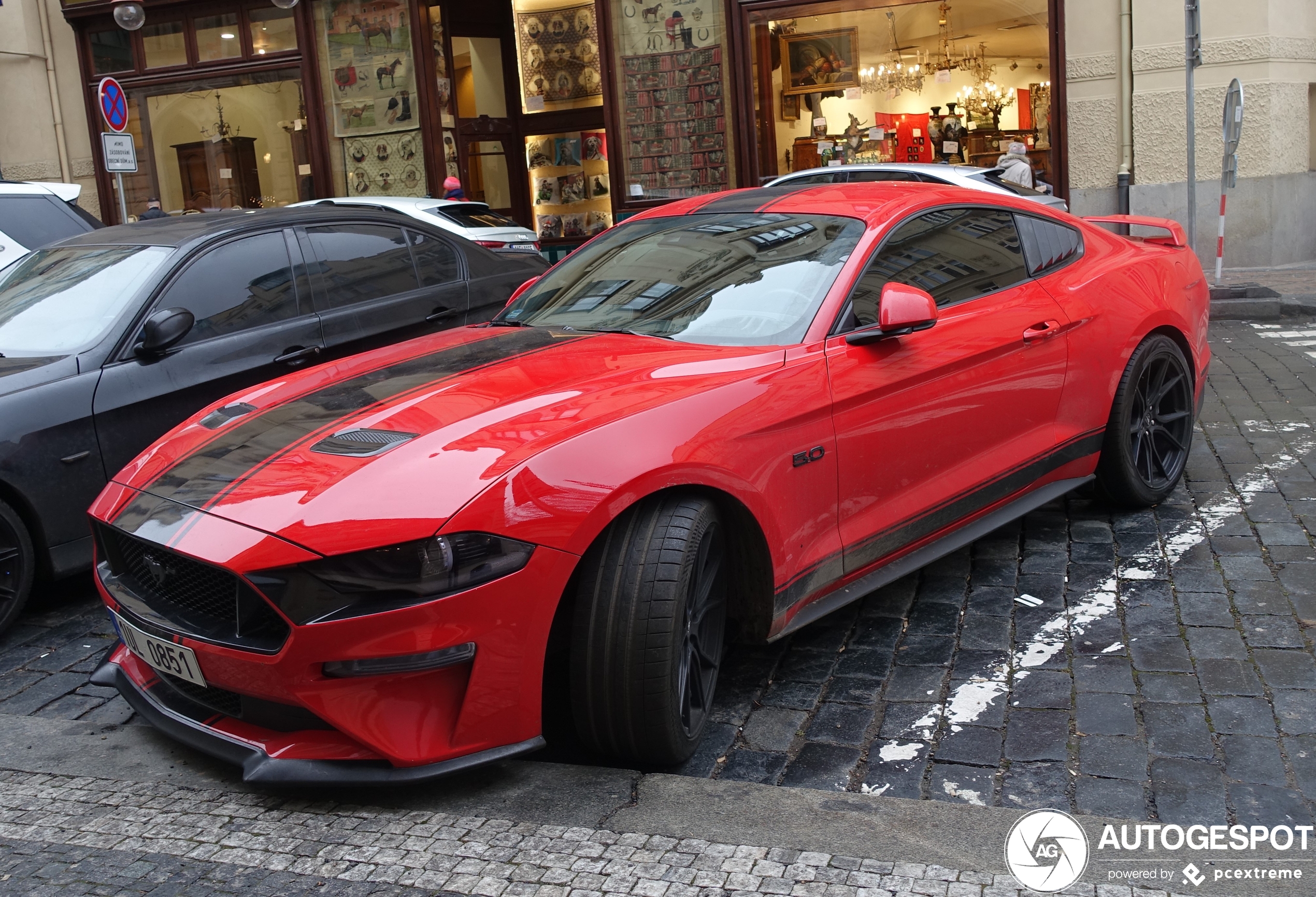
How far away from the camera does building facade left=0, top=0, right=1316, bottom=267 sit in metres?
13.9

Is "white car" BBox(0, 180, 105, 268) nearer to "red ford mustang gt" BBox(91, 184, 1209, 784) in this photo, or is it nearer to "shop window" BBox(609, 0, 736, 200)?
"red ford mustang gt" BBox(91, 184, 1209, 784)

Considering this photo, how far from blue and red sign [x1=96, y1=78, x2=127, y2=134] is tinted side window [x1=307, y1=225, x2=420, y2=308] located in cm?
683

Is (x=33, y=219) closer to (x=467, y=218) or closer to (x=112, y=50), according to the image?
(x=467, y=218)

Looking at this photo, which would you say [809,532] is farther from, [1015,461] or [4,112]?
[4,112]

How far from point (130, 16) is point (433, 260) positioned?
37.0 ft

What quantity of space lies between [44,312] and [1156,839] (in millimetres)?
4737

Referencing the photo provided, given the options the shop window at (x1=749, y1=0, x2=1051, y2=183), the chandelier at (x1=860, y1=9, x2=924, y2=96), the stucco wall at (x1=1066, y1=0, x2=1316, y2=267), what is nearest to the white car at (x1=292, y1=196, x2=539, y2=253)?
the shop window at (x1=749, y1=0, x2=1051, y2=183)

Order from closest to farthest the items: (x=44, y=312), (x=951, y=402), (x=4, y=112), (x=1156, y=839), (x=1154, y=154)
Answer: (x=1156, y=839) < (x=951, y=402) < (x=44, y=312) < (x=1154, y=154) < (x=4, y=112)

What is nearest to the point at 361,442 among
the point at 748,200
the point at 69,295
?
the point at 748,200

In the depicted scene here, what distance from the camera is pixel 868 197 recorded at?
436 centimetres

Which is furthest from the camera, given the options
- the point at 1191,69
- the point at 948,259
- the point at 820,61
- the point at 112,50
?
the point at 112,50

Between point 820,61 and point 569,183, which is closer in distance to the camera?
point 820,61

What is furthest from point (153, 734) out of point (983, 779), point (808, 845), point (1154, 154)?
point (1154, 154)

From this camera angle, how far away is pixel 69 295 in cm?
525
